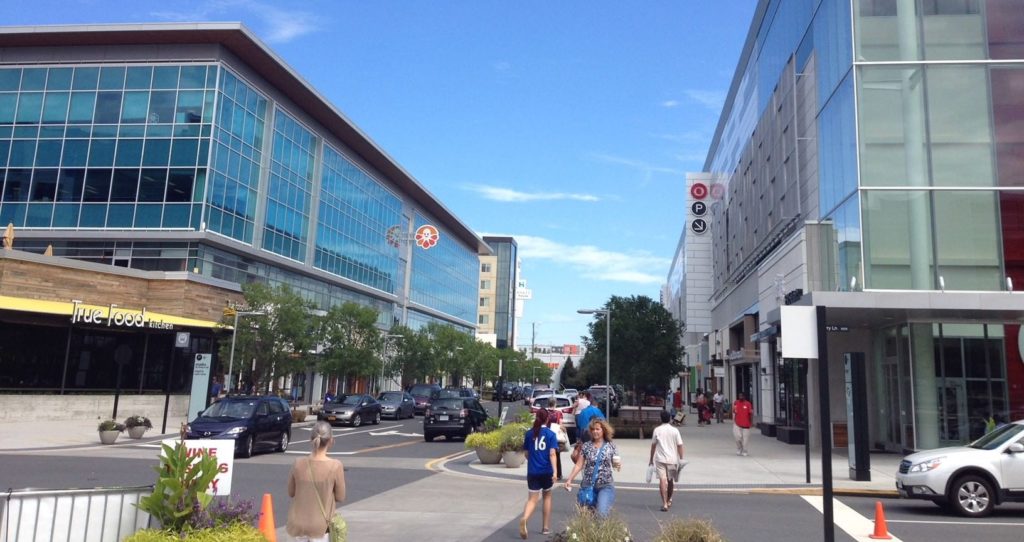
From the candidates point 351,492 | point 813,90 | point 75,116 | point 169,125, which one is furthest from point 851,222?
point 75,116

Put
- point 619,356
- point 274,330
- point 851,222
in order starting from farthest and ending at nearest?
point 619,356 < point 274,330 < point 851,222

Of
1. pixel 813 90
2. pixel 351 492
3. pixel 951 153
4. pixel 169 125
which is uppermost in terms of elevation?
pixel 169 125

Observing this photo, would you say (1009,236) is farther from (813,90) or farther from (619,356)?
(619,356)

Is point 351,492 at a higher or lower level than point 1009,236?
lower

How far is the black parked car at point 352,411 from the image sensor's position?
33.6m

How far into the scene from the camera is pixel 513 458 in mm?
18406

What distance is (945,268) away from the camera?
20438mm

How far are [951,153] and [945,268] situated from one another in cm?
331

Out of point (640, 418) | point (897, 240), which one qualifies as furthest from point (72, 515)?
point (640, 418)

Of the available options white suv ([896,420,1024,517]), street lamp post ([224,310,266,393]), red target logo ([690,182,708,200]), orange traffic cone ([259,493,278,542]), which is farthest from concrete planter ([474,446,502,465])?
red target logo ([690,182,708,200])

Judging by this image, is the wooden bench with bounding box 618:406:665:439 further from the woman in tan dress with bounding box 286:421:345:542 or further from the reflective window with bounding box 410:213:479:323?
the reflective window with bounding box 410:213:479:323

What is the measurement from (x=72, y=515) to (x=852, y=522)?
10757mm

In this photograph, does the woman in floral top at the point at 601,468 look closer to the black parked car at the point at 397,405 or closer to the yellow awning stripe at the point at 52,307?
the yellow awning stripe at the point at 52,307

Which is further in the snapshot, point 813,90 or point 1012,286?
point 813,90
